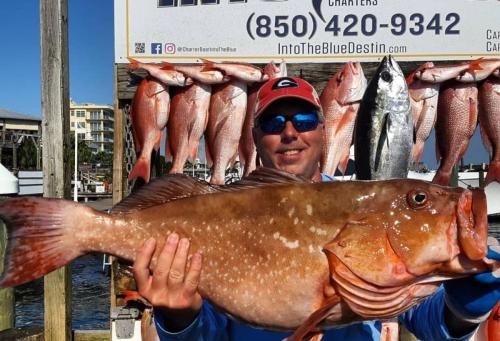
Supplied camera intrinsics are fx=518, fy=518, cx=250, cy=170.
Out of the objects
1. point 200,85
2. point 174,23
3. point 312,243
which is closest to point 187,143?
point 200,85

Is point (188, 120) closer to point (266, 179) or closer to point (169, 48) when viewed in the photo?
point (169, 48)

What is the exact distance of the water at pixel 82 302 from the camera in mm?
10398

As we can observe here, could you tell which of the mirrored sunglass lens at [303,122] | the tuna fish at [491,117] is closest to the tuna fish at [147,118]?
the mirrored sunglass lens at [303,122]

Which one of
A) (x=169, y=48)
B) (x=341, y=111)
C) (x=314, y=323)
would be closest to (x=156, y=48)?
(x=169, y=48)

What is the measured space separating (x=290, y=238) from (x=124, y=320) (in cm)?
268

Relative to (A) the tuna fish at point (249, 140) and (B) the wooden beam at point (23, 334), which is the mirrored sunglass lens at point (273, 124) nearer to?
(A) the tuna fish at point (249, 140)

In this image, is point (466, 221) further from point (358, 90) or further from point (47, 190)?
point (47, 190)

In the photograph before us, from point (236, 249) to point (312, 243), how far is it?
0.94 ft

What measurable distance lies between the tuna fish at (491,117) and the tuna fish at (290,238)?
2.43 meters

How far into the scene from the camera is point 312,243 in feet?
5.98

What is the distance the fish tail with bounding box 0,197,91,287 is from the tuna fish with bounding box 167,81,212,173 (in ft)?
6.76

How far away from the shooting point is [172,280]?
6.52 ft

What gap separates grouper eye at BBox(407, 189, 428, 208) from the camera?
179 centimetres

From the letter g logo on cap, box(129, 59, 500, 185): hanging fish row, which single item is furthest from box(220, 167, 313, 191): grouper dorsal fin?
box(129, 59, 500, 185): hanging fish row
